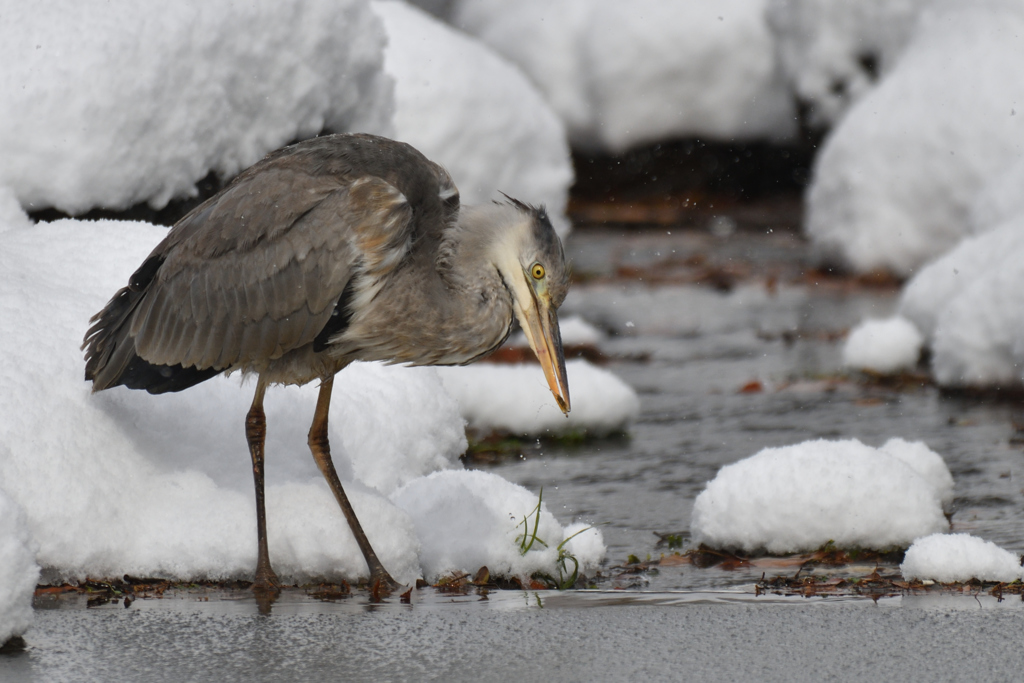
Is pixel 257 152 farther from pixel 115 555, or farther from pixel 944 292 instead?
pixel 944 292

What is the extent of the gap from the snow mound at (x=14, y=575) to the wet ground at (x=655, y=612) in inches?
3.2

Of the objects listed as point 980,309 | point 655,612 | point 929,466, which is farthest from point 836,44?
point 655,612

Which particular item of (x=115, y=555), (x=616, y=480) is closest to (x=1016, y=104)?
(x=616, y=480)

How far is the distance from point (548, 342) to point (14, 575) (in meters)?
1.76

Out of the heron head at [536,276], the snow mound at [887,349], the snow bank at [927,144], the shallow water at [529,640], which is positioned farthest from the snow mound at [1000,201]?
the shallow water at [529,640]

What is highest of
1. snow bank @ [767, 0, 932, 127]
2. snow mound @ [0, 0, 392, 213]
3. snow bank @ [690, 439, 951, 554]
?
snow bank @ [767, 0, 932, 127]

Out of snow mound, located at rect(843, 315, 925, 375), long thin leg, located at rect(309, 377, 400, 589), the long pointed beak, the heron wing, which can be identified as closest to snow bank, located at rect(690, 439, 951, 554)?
the long pointed beak

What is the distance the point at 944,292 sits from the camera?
8.16 metres

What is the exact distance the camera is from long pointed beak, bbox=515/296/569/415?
4199 millimetres

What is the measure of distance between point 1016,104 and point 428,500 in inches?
302

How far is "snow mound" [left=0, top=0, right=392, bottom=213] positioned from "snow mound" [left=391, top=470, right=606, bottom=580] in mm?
2286

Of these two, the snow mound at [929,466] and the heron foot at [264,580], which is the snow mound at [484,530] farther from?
the snow mound at [929,466]

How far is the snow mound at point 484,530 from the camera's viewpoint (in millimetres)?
4344

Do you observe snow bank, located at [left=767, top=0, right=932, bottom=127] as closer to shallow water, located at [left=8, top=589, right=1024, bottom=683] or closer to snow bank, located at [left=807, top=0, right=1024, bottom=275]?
snow bank, located at [left=807, top=0, right=1024, bottom=275]
